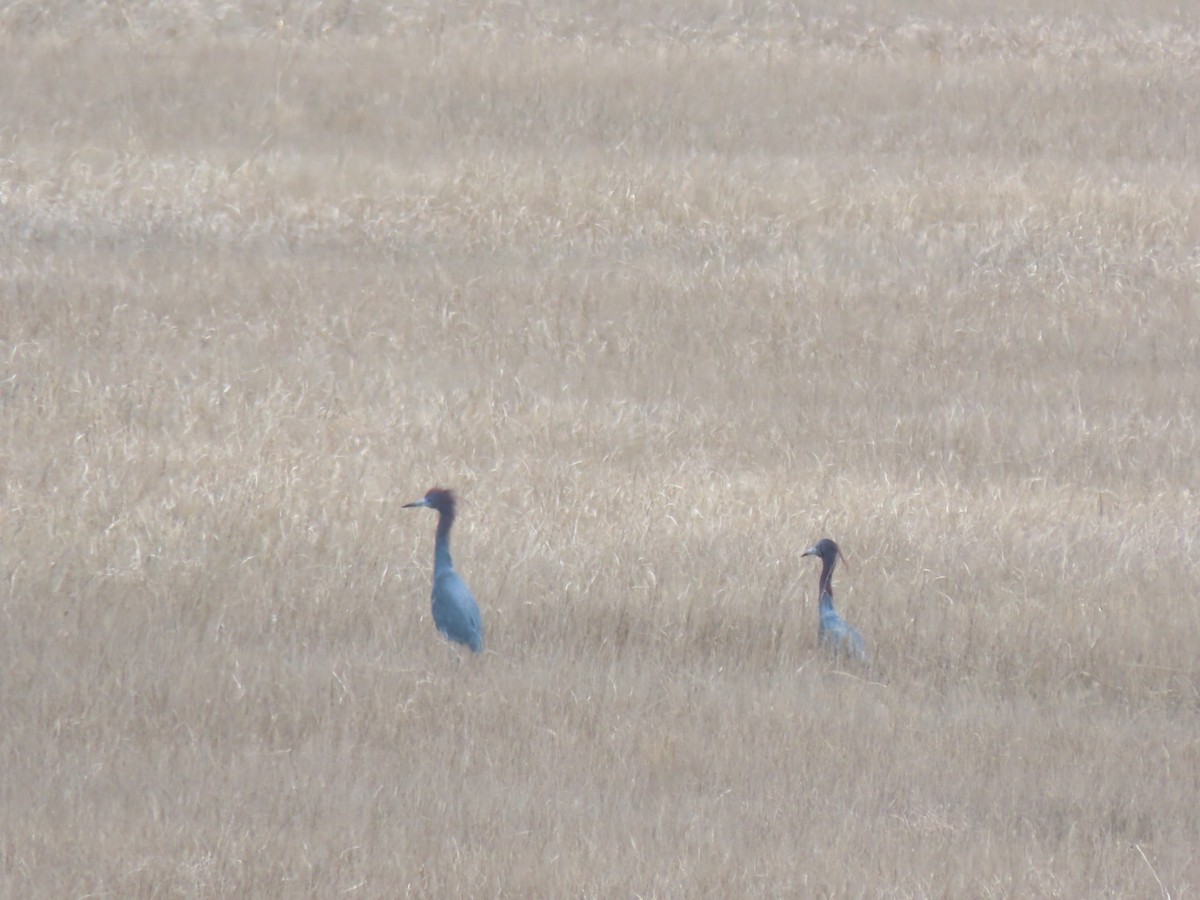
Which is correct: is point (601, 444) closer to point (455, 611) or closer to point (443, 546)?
point (443, 546)

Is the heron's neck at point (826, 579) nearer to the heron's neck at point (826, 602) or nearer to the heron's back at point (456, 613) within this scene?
the heron's neck at point (826, 602)

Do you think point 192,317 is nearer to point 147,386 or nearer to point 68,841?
point 147,386

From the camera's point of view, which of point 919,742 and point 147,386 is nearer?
point 919,742

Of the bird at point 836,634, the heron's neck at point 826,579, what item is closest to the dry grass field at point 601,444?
the bird at point 836,634

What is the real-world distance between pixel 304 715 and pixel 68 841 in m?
1.34

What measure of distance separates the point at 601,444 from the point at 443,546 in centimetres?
374

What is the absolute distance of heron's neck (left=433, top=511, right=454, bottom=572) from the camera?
688 centimetres

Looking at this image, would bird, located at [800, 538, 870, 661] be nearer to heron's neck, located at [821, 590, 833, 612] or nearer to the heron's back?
heron's neck, located at [821, 590, 833, 612]

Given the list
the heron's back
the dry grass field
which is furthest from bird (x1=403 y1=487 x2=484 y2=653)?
the dry grass field

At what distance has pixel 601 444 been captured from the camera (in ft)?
34.8

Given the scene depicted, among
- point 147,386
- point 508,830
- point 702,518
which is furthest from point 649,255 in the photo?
point 508,830

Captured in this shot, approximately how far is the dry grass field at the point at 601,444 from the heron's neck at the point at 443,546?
0.36 meters

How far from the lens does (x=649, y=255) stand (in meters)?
15.4

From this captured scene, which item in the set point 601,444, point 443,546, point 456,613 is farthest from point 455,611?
point 601,444
